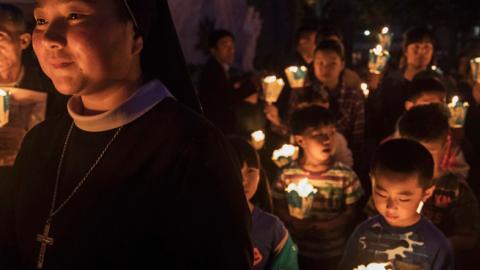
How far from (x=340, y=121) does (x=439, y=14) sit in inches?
511

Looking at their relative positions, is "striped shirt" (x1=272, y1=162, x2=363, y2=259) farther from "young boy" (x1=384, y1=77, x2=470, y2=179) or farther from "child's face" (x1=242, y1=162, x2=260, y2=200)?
"young boy" (x1=384, y1=77, x2=470, y2=179)

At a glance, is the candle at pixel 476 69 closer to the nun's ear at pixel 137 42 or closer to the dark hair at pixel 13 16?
the dark hair at pixel 13 16

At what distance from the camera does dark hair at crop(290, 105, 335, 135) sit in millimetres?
4570

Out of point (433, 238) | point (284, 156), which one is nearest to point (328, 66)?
point (284, 156)

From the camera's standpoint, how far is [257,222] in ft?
11.8

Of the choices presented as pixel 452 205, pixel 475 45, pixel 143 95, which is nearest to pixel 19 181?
pixel 143 95

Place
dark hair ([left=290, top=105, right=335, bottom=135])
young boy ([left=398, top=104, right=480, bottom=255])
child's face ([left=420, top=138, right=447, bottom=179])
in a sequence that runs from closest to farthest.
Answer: young boy ([left=398, top=104, right=480, bottom=255])
child's face ([left=420, top=138, right=447, bottom=179])
dark hair ([left=290, top=105, right=335, bottom=135])

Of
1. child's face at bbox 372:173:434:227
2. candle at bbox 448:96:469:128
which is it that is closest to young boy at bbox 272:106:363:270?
child's face at bbox 372:173:434:227

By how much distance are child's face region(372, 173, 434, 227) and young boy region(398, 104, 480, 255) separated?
59 centimetres

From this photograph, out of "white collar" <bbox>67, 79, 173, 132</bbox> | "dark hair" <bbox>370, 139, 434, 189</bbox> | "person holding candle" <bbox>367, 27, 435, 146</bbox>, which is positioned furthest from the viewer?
"person holding candle" <bbox>367, 27, 435, 146</bbox>

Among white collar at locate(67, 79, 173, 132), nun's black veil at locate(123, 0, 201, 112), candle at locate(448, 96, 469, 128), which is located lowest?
candle at locate(448, 96, 469, 128)

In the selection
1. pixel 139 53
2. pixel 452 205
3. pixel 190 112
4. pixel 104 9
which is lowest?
pixel 452 205

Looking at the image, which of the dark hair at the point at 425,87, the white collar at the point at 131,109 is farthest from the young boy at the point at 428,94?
the white collar at the point at 131,109

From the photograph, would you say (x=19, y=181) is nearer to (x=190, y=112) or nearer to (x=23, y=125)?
(x=190, y=112)
